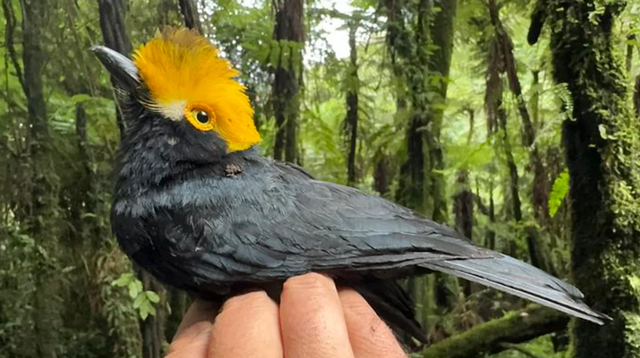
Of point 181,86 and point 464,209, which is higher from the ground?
point 181,86

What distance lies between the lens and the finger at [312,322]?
3.59 ft

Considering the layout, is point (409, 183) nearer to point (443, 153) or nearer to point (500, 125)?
point (443, 153)

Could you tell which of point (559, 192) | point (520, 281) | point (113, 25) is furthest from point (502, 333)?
point (113, 25)

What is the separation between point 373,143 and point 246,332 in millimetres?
2720

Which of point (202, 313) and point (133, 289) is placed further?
point (133, 289)

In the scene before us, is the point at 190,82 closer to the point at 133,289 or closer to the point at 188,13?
the point at 188,13

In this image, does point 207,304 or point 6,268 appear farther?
point 6,268

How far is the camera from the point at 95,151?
3600mm

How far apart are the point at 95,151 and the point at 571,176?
262 centimetres

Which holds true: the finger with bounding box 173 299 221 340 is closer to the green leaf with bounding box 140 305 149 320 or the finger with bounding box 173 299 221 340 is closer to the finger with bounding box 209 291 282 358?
the finger with bounding box 209 291 282 358

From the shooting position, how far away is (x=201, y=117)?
4.35ft

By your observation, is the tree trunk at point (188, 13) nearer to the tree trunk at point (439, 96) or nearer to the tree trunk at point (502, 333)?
the tree trunk at point (439, 96)

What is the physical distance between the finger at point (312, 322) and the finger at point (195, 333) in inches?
7.0

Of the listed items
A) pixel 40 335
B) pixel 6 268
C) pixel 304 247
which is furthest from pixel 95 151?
pixel 304 247
